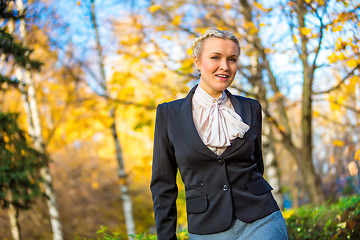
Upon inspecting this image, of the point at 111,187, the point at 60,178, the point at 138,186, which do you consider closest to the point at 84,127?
the point at 60,178

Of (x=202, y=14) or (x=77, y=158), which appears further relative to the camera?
(x=77, y=158)

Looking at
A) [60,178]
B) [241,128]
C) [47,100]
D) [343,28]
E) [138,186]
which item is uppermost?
[47,100]

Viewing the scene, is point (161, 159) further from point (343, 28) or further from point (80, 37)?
point (80, 37)

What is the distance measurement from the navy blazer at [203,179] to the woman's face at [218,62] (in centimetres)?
18

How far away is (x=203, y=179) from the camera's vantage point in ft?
6.60

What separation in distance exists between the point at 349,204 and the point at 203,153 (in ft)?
7.27

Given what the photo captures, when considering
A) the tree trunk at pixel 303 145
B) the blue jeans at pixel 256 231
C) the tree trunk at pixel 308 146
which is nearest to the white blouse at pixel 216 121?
the blue jeans at pixel 256 231

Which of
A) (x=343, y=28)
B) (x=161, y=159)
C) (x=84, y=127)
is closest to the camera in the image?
(x=161, y=159)

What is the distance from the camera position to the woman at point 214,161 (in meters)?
1.96

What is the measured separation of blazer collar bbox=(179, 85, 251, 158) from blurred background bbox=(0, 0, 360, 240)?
1713mm

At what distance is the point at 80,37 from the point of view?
1126 centimetres

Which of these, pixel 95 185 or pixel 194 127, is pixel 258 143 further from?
pixel 95 185

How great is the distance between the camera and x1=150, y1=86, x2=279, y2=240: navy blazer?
1970 millimetres

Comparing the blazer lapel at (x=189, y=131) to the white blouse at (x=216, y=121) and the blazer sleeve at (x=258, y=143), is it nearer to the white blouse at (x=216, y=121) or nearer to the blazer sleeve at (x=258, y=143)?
the white blouse at (x=216, y=121)
